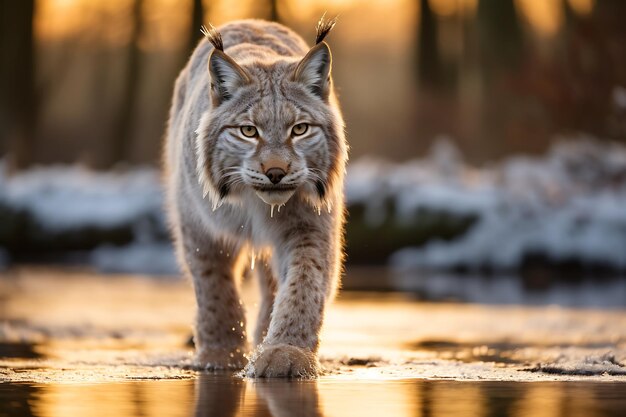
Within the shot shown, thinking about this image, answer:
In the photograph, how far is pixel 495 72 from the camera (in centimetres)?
2266

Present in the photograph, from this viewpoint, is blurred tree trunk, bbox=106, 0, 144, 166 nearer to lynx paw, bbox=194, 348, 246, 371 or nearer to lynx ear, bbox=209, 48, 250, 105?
lynx paw, bbox=194, 348, 246, 371

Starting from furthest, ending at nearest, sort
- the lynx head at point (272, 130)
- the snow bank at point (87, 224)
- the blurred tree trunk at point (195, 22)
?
the blurred tree trunk at point (195, 22), the snow bank at point (87, 224), the lynx head at point (272, 130)

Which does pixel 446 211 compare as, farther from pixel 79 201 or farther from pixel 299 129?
pixel 299 129

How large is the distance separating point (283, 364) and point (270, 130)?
110 cm

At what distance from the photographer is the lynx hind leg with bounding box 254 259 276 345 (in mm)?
7344

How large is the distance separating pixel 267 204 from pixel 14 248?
11.5 metres

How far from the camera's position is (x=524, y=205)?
50.8 feet

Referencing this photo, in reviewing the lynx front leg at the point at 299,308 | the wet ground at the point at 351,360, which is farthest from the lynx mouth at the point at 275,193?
the wet ground at the point at 351,360

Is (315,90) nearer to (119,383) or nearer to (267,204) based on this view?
(267,204)

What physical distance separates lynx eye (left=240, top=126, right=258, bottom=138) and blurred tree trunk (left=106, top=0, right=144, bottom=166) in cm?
1874

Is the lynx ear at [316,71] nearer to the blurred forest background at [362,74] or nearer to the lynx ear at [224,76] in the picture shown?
the lynx ear at [224,76]

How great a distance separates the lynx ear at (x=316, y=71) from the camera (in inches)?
250

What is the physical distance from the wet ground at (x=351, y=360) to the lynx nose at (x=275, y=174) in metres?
0.92

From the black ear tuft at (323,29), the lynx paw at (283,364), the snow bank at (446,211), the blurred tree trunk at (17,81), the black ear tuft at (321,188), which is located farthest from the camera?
the blurred tree trunk at (17,81)
